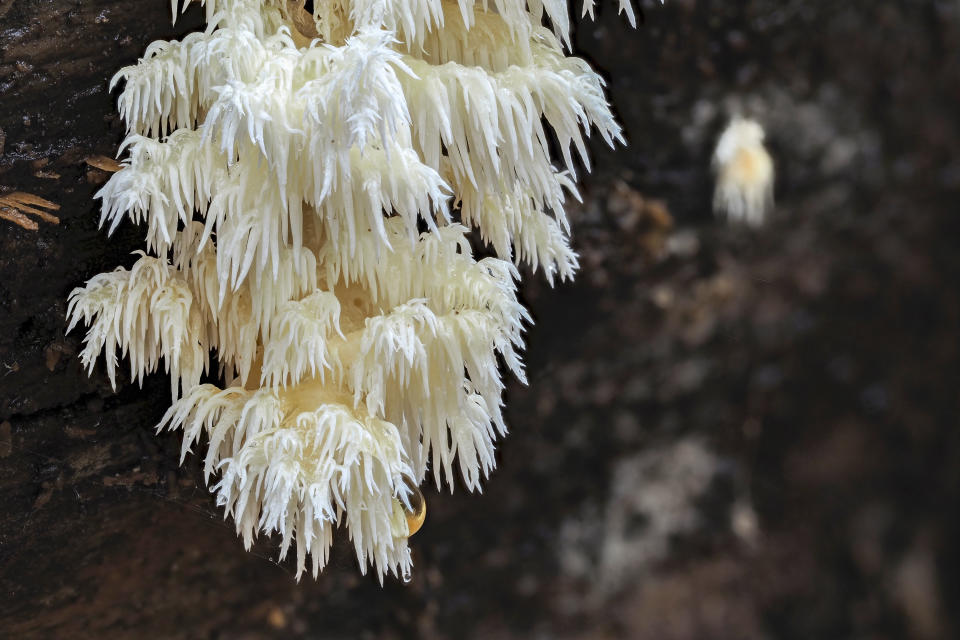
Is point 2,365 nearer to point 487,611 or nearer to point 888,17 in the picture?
point 487,611

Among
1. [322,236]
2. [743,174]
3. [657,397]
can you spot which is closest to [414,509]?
[322,236]

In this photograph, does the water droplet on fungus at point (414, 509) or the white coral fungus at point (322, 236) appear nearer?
the white coral fungus at point (322, 236)

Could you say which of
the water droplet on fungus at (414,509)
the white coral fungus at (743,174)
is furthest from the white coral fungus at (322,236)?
the white coral fungus at (743,174)

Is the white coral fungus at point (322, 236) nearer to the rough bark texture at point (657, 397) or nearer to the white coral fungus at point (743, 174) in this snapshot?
the rough bark texture at point (657, 397)

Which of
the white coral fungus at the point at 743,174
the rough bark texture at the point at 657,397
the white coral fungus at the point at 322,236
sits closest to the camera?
the white coral fungus at the point at 322,236

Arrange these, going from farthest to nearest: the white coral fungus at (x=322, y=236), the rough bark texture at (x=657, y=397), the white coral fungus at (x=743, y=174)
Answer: the white coral fungus at (x=743, y=174) < the rough bark texture at (x=657, y=397) < the white coral fungus at (x=322, y=236)

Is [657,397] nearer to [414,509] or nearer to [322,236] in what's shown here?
[414,509]
